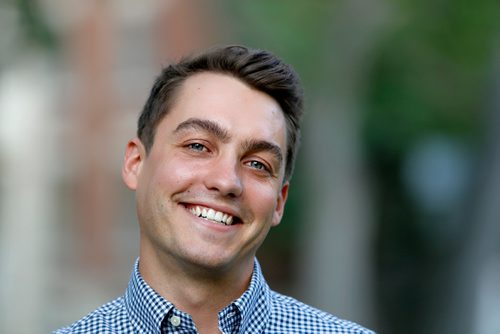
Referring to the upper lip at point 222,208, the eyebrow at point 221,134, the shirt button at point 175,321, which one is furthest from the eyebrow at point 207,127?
the shirt button at point 175,321

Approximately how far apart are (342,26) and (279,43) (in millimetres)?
1131

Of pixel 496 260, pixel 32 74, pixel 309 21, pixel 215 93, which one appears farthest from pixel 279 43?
pixel 215 93

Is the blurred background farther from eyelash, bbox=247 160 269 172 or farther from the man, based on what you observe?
eyelash, bbox=247 160 269 172

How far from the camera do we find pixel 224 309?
3688 mm

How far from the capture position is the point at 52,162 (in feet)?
65.3

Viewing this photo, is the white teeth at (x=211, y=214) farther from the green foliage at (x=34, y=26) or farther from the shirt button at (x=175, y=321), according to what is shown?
the green foliage at (x=34, y=26)

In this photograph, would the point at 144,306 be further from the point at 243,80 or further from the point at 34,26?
the point at 34,26

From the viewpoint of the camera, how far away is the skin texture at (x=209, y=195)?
12.0 feet

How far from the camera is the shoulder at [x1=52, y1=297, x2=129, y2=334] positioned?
3742 millimetres

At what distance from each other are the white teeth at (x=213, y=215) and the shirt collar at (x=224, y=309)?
9.8 inches

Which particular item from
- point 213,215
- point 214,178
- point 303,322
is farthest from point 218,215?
point 303,322

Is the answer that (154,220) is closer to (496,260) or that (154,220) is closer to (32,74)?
(496,260)

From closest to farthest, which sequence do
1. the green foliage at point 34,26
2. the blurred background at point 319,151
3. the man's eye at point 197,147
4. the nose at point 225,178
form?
the nose at point 225,178 → the man's eye at point 197,147 → the blurred background at point 319,151 → the green foliage at point 34,26

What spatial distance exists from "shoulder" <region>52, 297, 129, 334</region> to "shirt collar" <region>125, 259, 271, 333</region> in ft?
0.11
